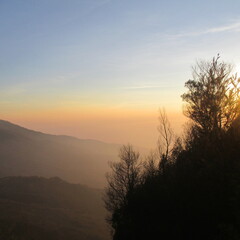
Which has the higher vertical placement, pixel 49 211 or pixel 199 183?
pixel 199 183

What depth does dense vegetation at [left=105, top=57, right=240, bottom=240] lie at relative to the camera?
14.7 m

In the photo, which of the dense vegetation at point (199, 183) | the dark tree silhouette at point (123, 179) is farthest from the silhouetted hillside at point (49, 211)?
the dense vegetation at point (199, 183)

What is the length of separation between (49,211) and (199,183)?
54.2 metres

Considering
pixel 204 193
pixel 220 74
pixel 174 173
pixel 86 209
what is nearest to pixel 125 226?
pixel 174 173

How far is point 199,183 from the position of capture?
16391mm

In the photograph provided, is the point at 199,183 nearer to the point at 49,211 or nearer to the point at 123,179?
the point at 123,179

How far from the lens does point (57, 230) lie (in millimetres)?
50469

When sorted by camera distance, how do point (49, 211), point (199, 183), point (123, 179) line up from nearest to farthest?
point (199, 183)
point (123, 179)
point (49, 211)

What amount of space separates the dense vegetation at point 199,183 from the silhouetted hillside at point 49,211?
28214mm

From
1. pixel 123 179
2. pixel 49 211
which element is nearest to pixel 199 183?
pixel 123 179

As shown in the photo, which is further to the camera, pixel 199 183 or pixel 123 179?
pixel 123 179

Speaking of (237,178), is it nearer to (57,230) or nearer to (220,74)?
(220,74)

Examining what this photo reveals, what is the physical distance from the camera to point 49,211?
6450 centimetres

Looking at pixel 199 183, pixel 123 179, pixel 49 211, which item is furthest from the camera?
pixel 49 211
